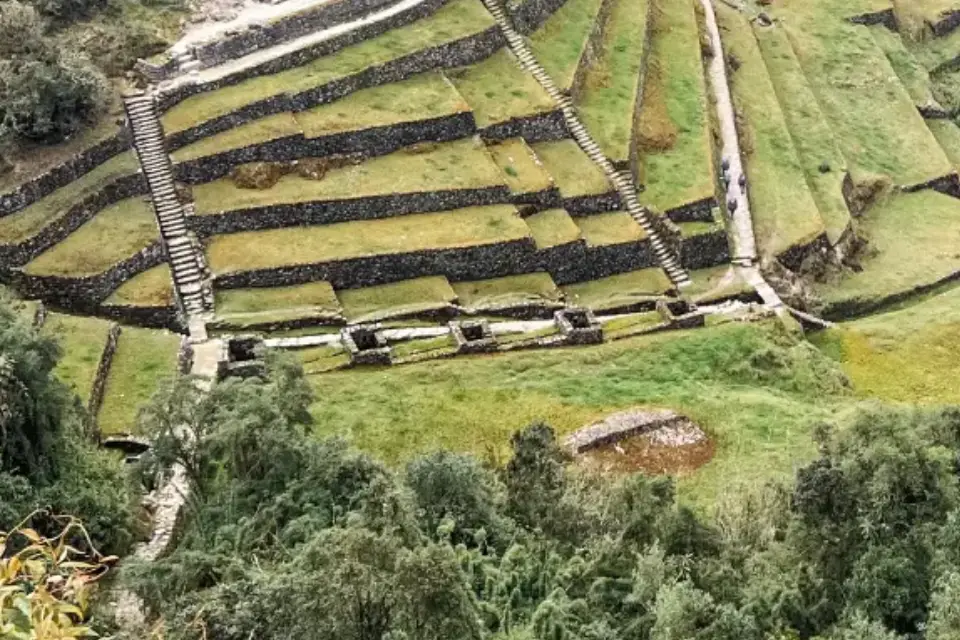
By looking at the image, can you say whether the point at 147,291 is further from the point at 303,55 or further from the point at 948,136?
the point at 948,136

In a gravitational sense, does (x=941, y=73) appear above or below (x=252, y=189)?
below

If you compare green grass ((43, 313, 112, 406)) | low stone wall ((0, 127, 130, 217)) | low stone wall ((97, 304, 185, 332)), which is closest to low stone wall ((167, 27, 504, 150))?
low stone wall ((0, 127, 130, 217))

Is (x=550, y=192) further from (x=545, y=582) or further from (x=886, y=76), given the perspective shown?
(x=886, y=76)

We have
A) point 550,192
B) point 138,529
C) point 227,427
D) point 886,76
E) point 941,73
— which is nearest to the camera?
point 227,427

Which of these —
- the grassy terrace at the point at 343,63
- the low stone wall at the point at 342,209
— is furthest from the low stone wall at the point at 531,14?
the low stone wall at the point at 342,209

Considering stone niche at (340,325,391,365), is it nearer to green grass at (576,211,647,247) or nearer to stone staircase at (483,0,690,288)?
green grass at (576,211,647,247)

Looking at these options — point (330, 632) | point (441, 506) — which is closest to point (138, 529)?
point (441, 506)

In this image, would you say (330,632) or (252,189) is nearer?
(330,632)
